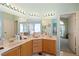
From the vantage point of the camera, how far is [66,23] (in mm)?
2402

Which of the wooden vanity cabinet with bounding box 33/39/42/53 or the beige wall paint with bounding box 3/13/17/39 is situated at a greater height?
the beige wall paint with bounding box 3/13/17/39

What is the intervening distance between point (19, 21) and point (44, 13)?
59 cm

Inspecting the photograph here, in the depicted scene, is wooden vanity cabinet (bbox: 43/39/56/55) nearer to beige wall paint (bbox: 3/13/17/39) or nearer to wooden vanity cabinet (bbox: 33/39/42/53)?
wooden vanity cabinet (bbox: 33/39/42/53)

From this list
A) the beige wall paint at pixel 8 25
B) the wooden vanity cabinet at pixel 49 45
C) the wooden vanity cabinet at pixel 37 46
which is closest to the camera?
the beige wall paint at pixel 8 25

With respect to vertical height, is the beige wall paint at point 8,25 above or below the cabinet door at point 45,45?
above

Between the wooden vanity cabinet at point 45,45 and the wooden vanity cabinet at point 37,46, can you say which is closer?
the wooden vanity cabinet at point 45,45

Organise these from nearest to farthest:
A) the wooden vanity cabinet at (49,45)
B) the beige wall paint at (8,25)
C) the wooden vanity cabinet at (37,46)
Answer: the beige wall paint at (8,25), the wooden vanity cabinet at (49,45), the wooden vanity cabinet at (37,46)

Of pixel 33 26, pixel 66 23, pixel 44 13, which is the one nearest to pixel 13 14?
pixel 33 26

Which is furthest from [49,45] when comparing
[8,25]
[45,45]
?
[8,25]

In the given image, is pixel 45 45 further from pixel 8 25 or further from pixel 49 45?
pixel 8 25

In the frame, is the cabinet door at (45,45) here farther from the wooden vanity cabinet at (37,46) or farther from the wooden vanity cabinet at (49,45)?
the wooden vanity cabinet at (37,46)

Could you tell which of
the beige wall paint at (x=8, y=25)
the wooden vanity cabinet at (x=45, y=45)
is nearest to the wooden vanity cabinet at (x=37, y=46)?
the wooden vanity cabinet at (x=45, y=45)

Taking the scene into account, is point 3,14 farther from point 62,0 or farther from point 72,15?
point 72,15

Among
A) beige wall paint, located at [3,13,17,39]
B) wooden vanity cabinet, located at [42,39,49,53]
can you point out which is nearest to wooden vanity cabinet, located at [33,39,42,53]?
wooden vanity cabinet, located at [42,39,49,53]
